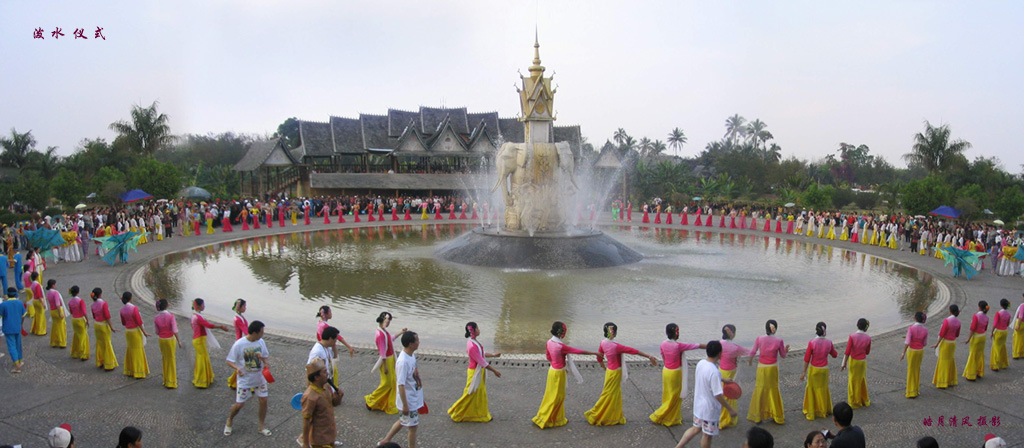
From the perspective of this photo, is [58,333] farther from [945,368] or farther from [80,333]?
→ [945,368]

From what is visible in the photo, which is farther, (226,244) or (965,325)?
(226,244)

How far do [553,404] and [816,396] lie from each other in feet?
10.8

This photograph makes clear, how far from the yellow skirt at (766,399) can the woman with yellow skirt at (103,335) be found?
8.77 metres

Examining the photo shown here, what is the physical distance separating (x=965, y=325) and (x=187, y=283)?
18.3 m

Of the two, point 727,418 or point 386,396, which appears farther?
point 386,396

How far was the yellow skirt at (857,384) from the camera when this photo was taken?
7426 millimetres

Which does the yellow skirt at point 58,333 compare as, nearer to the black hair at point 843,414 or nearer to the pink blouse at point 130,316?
the pink blouse at point 130,316

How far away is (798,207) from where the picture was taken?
4569 cm

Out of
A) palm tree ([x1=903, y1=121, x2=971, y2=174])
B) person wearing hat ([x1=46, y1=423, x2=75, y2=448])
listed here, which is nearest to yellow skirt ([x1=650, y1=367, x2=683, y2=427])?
person wearing hat ([x1=46, y1=423, x2=75, y2=448])

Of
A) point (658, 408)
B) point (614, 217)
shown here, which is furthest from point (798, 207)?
point (658, 408)

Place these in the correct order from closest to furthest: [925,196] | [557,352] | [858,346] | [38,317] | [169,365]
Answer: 1. [557,352]
2. [858,346]
3. [169,365]
4. [38,317]
5. [925,196]

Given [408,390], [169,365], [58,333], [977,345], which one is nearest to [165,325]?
[169,365]

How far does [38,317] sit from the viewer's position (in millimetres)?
10234

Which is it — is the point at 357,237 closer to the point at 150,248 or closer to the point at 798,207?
the point at 150,248
